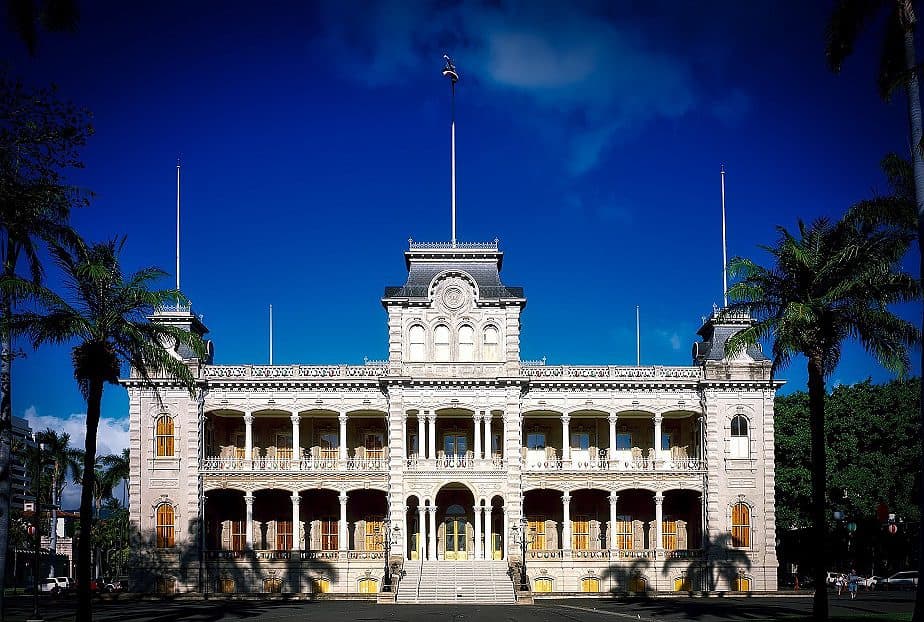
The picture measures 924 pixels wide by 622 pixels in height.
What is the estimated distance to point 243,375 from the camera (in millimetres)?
60969

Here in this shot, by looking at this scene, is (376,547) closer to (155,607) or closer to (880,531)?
(155,607)

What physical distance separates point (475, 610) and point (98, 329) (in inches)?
796

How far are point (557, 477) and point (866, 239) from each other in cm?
2694

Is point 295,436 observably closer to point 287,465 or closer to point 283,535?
point 287,465

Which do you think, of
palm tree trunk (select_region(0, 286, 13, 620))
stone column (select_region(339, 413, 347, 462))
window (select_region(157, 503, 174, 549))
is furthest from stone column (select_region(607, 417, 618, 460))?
palm tree trunk (select_region(0, 286, 13, 620))

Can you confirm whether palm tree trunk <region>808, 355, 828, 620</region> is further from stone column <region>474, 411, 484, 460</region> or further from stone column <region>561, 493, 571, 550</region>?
stone column <region>474, 411, 484, 460</region>

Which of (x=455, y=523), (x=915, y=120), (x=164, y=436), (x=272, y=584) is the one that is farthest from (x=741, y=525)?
(x=915, y=120)

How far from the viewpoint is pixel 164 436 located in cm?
6006

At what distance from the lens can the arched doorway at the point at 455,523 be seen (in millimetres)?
61375

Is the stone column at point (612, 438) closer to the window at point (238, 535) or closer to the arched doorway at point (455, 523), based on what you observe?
the arched doorway at point (455, 523)

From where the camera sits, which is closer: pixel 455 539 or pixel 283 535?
pixel 455 539

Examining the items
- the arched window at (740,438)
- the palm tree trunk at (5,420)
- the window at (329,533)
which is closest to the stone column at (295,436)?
the window at (329,533)

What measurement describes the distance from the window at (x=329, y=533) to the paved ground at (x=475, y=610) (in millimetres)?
7494

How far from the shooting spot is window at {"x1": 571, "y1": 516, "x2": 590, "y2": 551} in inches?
2461
